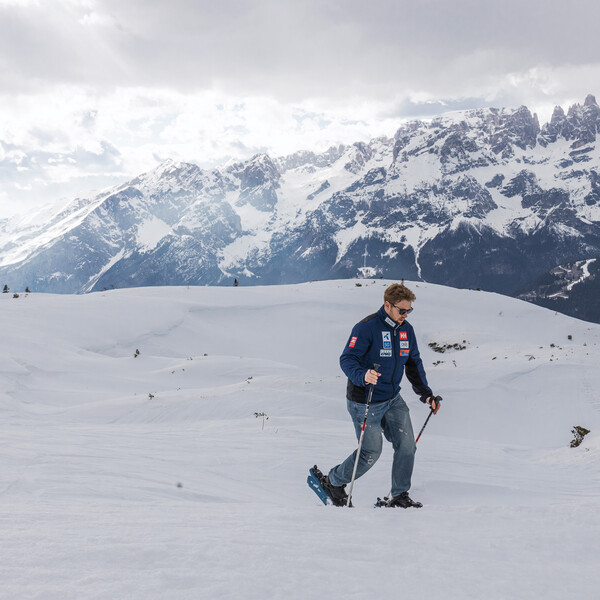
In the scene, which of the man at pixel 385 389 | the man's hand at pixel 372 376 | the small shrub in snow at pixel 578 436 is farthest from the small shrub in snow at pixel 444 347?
the man's hand at pixel 372 376

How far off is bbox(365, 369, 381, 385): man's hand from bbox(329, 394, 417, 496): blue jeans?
21.2 inches

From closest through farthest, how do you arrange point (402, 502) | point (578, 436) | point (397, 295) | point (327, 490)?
point (402, 502), point (397, 295), point (327, 490), point (578, 436)

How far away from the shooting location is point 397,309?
5723 millimetres

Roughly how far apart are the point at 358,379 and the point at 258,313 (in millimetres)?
23530

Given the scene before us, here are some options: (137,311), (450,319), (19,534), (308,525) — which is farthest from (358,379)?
(450,319)

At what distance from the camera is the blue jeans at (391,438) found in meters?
5.72

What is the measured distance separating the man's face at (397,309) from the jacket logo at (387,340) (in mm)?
196

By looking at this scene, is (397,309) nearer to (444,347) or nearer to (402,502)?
(402,502)

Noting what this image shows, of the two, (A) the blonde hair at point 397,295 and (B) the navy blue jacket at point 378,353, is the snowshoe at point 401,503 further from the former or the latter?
(A) the blonde hair at point 397,295

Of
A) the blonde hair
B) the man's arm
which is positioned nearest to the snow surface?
the man's arm

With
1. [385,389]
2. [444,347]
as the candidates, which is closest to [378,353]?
[385,389]

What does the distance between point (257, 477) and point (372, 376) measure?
3050mm

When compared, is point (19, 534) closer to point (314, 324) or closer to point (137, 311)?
point (137, 311)

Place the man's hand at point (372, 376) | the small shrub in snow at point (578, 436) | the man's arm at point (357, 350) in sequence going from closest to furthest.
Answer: the man's hand at point (372, 376) < the man's arm at point (357, 350) < the small shrub in snow at point (578, 436)
